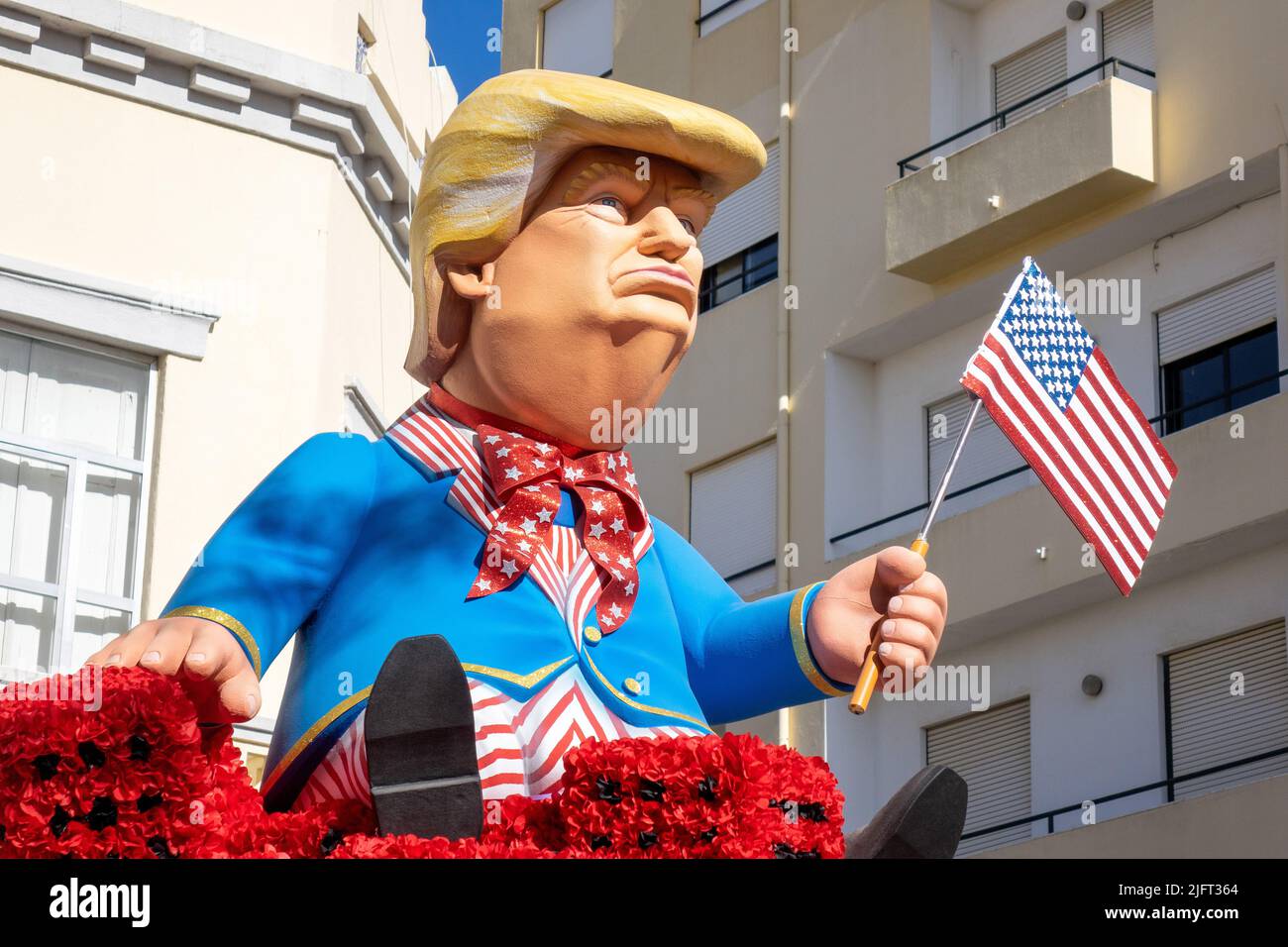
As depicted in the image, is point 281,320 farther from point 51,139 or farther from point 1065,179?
point 1065,179

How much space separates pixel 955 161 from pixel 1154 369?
209cm

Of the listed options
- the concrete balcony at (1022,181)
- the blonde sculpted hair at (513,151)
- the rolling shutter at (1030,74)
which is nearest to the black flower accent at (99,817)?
A: the blonde sculpted hair at (513,151)

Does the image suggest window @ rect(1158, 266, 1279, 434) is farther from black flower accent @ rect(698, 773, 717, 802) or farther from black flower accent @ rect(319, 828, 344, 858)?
black flower accent @ rect(319, 828, 344, 858)

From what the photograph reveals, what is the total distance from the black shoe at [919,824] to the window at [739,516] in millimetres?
12153

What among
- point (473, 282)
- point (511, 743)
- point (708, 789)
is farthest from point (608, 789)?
point (473, 282)

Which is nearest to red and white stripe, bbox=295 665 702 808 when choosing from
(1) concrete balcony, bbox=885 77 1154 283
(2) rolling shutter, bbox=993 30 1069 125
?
(1) concrete balcony, bbox=885 77 1154 283

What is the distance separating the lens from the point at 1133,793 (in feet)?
53.1

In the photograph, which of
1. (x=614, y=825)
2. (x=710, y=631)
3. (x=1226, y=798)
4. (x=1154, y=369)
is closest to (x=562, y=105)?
(x=710, y=631)

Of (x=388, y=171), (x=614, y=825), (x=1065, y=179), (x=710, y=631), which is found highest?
(x=1065, y=179)

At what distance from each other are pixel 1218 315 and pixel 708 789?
11214 millimetres

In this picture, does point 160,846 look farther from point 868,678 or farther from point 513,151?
point 513,151

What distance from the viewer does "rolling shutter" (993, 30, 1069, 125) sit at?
60.9ft

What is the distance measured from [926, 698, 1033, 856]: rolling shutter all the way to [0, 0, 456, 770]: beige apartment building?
578 centimetres

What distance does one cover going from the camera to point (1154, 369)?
17094mm
